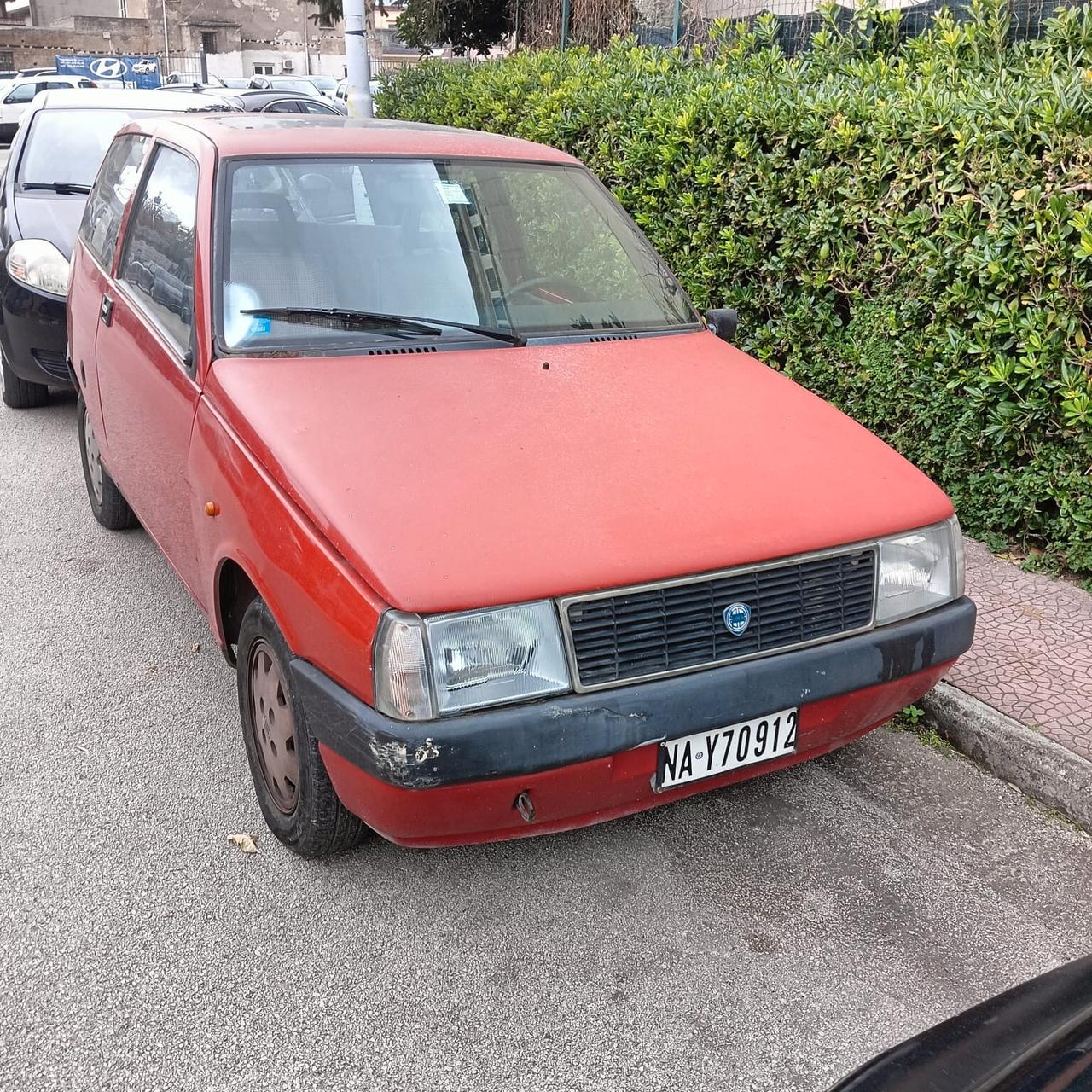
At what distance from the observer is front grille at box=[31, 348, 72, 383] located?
242 inches

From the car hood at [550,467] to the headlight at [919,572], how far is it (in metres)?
0.05

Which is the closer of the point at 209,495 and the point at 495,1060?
the point at 495,1060

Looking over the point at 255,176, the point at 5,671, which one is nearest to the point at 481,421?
the point at 255,176

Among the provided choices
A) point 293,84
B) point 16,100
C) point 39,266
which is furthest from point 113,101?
point 16,100

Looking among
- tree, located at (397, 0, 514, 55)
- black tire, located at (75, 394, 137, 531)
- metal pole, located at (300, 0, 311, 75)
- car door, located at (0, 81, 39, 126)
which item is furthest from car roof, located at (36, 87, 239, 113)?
metal pole, located at (300, 0, 311, 75)

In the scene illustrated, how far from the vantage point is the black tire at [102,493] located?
488 centimetres

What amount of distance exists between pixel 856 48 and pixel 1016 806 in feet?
16.8

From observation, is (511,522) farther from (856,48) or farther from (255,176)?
(856,48)

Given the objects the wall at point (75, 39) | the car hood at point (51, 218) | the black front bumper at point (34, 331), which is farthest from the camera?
the wall at point (75, 39)

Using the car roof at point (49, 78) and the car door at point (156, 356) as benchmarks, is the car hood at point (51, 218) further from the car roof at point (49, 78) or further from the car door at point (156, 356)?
the car roof at point (49, 78)

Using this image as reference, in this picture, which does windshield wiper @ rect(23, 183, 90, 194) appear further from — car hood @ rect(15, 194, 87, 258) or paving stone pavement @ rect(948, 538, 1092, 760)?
paving stone pavement @ rect(948, 538, 1092, 760)

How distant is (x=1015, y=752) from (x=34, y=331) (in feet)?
17.9

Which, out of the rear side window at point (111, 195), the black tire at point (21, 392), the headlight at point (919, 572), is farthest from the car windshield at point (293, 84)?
the headlight at point (919, 572)

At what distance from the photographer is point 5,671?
3857mm
